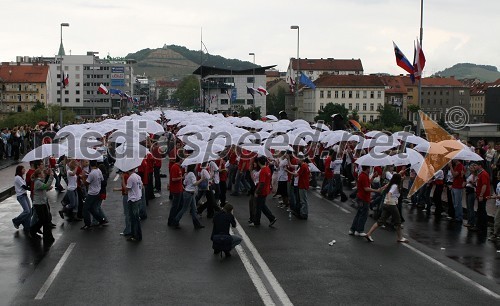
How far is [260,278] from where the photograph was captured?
12.3 meters

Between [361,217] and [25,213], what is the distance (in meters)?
8.08

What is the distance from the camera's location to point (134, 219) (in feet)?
51.2

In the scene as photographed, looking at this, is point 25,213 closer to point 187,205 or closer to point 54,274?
point 187,205

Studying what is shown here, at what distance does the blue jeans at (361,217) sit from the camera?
16.3 m

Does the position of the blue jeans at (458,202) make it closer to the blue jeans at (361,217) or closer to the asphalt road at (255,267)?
the asphalt road at (255,267)

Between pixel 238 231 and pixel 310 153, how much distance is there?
41.3 ft

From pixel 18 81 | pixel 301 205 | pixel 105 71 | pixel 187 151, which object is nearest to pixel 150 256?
pixel 301 205

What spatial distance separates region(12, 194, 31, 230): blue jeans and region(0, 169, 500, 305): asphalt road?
23 cm

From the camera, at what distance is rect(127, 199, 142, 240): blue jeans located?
15516 millimetres

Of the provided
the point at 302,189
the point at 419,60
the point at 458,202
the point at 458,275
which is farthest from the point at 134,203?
the point at 419,60

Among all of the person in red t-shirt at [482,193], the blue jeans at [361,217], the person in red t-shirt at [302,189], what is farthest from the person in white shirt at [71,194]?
the person in red t-shirt at [482,193]

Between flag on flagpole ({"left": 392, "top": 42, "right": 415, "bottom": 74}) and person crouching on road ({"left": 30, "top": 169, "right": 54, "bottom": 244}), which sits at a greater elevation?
flag on flagpole ({"left": 392, "top": 42, "right": 415, "bottom": 74})

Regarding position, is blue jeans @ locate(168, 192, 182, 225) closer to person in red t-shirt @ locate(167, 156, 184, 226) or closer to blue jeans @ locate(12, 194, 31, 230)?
person in red t-shirt @ locate(167, 156, 184, 226)

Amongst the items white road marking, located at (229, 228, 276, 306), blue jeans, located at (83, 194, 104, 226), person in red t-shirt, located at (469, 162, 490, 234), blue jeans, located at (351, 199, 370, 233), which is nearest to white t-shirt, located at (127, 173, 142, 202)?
blue jeans, located at (83, 194, 104, 226)
